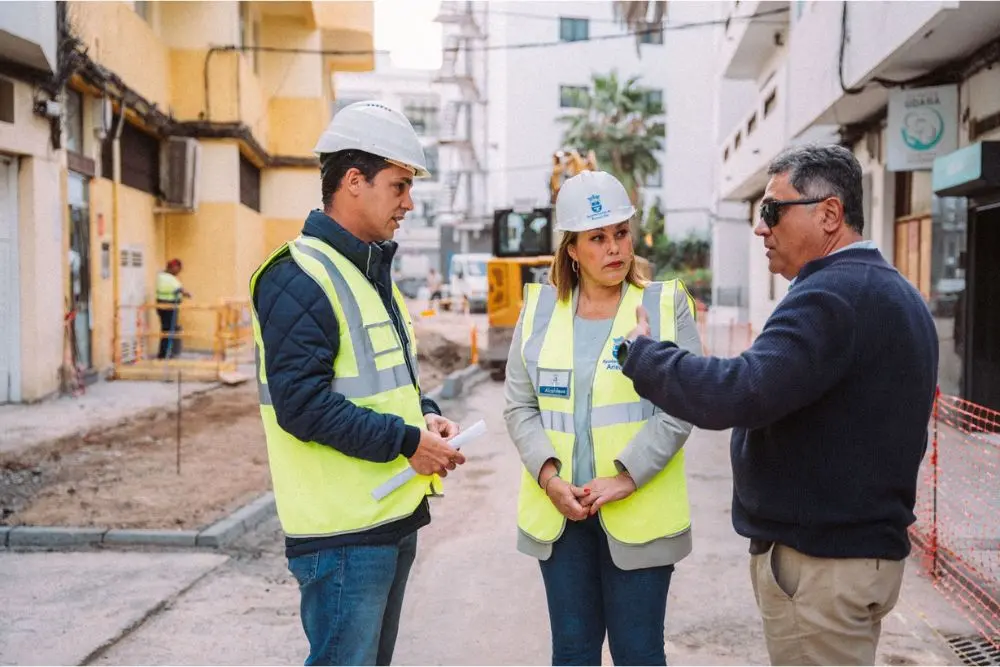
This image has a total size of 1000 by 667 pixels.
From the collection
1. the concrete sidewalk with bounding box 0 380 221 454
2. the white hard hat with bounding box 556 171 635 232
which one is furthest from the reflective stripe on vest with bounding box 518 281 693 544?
the concrete sidewalk with bounding box 0 380 221 454

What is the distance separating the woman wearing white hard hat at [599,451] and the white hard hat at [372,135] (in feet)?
2.10

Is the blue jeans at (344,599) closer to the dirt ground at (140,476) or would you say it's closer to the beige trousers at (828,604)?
the beige trousers at (828,604)

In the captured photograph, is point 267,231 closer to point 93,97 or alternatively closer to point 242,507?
point 93,97

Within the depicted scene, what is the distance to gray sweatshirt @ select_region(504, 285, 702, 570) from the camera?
2732 mm

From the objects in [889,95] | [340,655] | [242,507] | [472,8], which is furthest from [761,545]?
[472,8]

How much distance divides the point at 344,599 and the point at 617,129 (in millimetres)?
43765

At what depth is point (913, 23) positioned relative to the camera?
9.12 metres

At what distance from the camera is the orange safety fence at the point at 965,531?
501 cm

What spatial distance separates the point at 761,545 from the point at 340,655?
45.2 inches

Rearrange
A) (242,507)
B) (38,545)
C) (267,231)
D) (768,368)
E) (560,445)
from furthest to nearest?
1. (267,231)
2. (242,507)
3. (38,545)
4. (560,445)
5. (768,368)

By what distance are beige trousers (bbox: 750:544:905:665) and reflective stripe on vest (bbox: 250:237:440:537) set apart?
1.01 m

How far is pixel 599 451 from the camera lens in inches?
111

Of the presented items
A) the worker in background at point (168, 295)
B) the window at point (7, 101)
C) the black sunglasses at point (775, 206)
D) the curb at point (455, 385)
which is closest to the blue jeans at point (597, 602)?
the black sunglasses at point (775, 206)

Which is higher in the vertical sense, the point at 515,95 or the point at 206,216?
the point at 515,95
